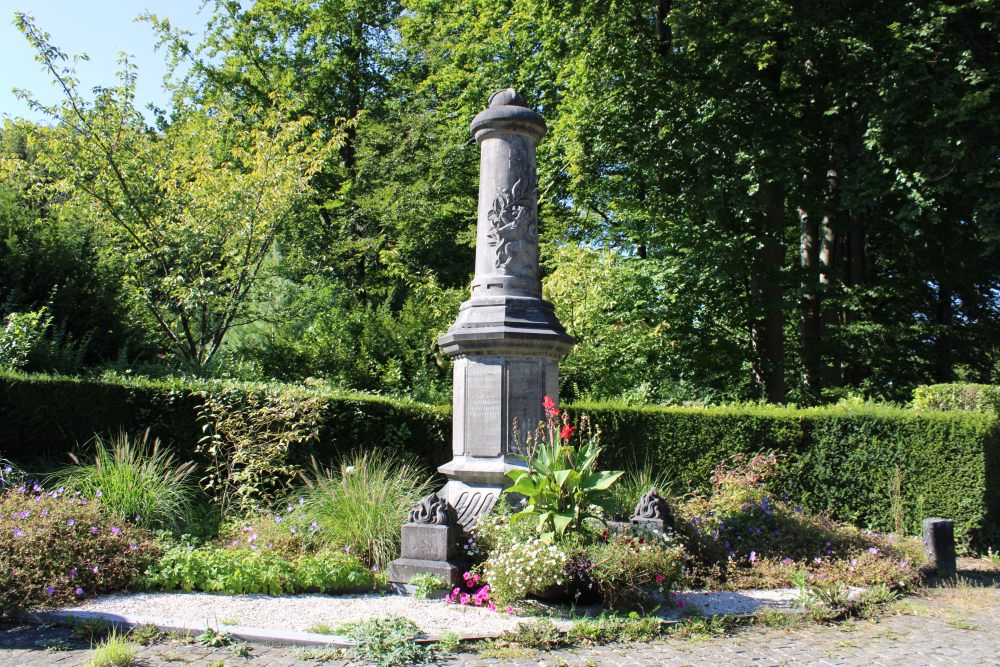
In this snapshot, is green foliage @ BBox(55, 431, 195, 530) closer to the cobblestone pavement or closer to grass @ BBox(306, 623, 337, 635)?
the cobblestone pavement

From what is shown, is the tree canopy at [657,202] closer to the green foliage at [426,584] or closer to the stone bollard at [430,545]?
the stone bollard at [430,545]

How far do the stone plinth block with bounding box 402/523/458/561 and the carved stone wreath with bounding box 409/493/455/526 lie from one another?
0.07m

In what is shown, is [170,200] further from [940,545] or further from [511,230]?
[940,545]

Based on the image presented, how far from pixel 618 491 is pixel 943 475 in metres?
4.41

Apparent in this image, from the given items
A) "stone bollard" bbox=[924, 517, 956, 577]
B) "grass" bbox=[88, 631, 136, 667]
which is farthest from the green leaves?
"stone bollard" bbox=[924, 517, 956, 577]

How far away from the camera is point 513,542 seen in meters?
6.06

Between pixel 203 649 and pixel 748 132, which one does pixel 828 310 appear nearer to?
pixel 748 132

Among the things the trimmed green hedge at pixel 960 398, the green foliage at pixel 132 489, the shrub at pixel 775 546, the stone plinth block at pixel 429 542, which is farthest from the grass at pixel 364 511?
the trimmed green hedge at pixel 960 398

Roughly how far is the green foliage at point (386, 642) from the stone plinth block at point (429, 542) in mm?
1234

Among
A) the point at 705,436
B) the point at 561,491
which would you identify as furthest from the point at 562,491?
the point at 705,436

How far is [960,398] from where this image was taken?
1132 centimetres

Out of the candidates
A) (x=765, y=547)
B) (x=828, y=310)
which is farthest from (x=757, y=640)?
(x=828, y=310)

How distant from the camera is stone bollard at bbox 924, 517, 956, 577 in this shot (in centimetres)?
782

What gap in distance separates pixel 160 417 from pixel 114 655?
546cm
